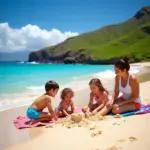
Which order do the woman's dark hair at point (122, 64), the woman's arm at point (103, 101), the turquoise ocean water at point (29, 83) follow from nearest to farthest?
1. the woman's dark hair at point (122, 64)
2. the woman's arm at point (103, 101)
3. the turquoise ocean water at point (29, 83)

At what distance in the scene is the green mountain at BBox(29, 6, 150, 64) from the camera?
106188mm

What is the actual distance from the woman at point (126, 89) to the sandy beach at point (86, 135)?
1.56 feet

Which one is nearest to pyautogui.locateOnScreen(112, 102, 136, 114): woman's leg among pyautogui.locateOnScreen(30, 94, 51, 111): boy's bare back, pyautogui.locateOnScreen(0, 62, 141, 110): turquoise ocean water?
pyautogui.locateOnScreen(30, 94, 51, 111): boy's bare back

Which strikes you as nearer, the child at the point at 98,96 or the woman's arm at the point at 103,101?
the woman's arm at the point at 103,101

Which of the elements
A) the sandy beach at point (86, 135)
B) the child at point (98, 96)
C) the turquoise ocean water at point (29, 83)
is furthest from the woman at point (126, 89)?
the turquoise ocean water at point (29, 83)

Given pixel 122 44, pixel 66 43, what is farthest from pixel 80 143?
pixel 66 43

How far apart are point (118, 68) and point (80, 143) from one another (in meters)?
2.43

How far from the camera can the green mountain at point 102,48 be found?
106 meters

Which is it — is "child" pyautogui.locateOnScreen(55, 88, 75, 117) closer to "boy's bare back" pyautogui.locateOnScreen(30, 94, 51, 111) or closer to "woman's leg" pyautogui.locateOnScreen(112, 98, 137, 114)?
"boy's bare back" pyautogui.locateOnScreen(30, 94, 51, 111)

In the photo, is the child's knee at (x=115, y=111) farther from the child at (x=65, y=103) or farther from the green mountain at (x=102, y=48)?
the green mountain at (x=102, y=48)

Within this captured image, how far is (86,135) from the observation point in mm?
4449

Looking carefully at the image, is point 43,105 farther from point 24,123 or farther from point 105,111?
point 105,111

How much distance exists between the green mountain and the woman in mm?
76076

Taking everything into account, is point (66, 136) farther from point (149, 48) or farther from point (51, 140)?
point (149, 48)
